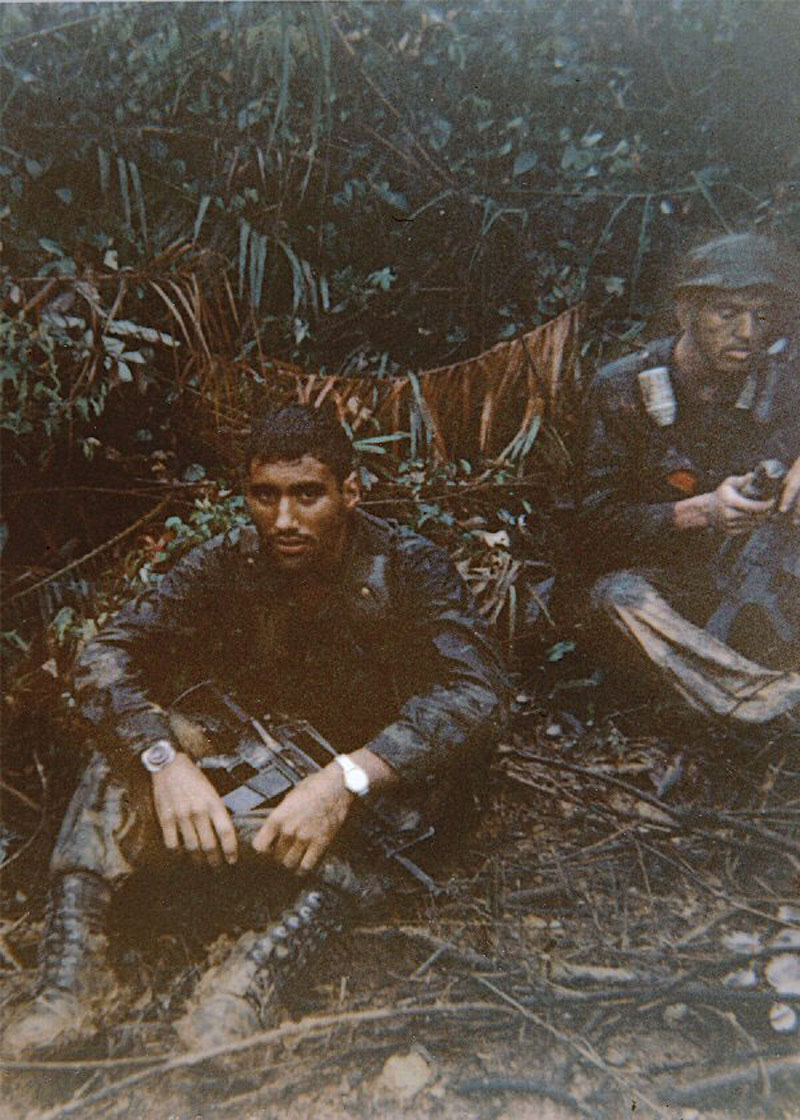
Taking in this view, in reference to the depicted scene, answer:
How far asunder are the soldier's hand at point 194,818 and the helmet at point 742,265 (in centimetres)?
216

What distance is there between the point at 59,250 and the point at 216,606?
1.24 meters

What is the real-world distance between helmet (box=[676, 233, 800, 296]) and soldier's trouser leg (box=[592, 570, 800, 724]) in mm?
948

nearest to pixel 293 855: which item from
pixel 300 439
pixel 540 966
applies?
pixel 540 966

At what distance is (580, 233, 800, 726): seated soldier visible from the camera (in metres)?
2.54

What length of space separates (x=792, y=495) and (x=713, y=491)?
0.81ft

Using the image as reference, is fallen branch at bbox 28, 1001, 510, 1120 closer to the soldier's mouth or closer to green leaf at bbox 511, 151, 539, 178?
the soldier's mouth

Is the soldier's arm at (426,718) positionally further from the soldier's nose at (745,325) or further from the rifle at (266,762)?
the soldier's nose at (745,325)

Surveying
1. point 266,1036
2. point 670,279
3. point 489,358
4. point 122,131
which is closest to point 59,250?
point 122,131

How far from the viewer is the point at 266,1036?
90.4 inches

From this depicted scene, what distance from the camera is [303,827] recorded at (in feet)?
7.82

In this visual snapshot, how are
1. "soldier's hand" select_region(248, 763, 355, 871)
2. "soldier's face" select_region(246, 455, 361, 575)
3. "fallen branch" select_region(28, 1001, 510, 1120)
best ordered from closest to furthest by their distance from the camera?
"fallen branch" select_region(28, 1001, 510, 1120), "soldier's hand" select_region(248, 763, 355, 871), "soldier's face" select_region(246, 455, 361, 575)

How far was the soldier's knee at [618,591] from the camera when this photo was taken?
2580 mm

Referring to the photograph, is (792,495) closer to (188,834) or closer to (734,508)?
(734,508)

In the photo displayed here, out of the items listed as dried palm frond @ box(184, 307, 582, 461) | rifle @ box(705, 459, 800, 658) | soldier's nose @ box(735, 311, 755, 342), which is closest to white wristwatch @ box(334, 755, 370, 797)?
dried palm frond @ box(184, 307, 582, 461)
